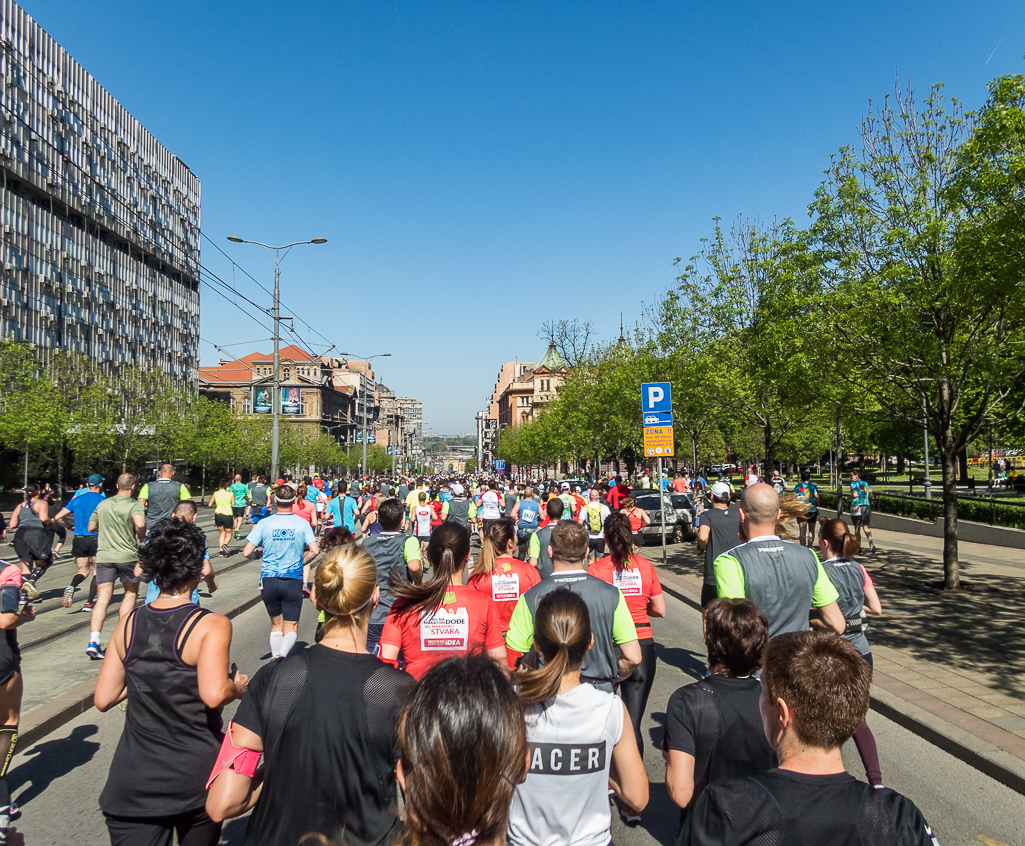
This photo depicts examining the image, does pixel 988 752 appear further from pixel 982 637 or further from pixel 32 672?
pixel 32 672

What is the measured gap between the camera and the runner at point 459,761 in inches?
62.4

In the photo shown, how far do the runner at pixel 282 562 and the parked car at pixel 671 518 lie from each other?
15.0m

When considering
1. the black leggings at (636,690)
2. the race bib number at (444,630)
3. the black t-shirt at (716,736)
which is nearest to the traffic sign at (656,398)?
the black leggings at (636,690)

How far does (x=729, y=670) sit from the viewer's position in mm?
2980

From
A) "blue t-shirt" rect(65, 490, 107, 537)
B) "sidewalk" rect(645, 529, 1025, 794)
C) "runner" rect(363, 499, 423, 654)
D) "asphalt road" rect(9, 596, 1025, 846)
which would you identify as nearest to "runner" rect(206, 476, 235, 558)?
"blue t-shirt" rect(65, 490, 107, 537)

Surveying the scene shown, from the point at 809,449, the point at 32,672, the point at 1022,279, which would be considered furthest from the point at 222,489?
the point at 809,449

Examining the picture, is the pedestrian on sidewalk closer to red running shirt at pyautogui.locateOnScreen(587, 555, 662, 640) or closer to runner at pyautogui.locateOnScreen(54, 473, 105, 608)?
red running shirt at pyautogui.locateOnScreen(587, 555, 662, 640)

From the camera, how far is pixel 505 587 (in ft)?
19.6

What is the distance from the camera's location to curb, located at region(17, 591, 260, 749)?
19.3ft

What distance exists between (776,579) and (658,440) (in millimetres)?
12976

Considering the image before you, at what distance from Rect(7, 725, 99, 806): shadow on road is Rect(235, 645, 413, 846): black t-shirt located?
11.3 feet

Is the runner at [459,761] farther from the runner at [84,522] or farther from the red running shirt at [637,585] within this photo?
the runner at [84,522]

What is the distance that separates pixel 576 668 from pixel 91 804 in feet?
12.4

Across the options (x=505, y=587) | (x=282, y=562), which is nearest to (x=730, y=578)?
(x=505, y=587)
